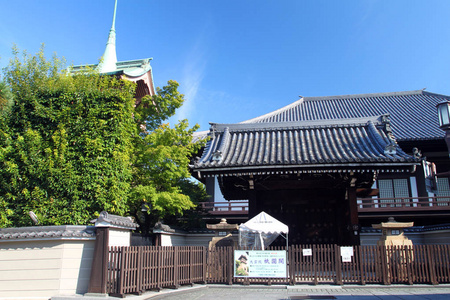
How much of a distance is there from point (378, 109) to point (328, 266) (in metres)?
21.1

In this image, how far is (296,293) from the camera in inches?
379

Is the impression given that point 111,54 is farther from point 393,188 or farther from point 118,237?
point 393,188

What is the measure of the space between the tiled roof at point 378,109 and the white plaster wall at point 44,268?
18.8 metres

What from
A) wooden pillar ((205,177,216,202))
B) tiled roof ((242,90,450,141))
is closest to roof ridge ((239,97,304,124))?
tiled roof ((242,90,450,141))

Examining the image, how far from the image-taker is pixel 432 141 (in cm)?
1927

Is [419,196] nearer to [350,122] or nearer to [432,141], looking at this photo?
[432,141]

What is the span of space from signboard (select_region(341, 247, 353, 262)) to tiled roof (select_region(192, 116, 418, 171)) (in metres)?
2.79

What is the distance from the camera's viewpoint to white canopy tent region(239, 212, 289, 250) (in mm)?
11241

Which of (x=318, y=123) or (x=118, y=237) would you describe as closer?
(x=118, y=237)

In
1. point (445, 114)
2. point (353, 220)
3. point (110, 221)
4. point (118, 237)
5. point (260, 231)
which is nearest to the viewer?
point (445, 114)

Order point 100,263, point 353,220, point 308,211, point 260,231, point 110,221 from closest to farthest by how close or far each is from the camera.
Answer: point 100,263 → point 110,221 → point 260,231 → point 353,220 → point 308,211

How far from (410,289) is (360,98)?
25132 mm

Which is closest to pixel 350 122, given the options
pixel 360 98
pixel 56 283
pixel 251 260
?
pixel 251 260

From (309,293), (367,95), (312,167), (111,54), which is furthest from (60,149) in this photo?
(367,95)
